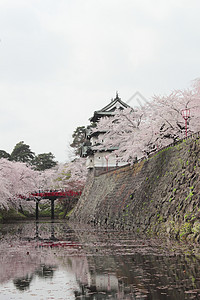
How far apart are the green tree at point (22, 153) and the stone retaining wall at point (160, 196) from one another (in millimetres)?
50173

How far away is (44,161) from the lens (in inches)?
3162

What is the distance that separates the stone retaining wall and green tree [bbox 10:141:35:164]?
Result: 1975 inches

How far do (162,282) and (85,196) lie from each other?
129 ft

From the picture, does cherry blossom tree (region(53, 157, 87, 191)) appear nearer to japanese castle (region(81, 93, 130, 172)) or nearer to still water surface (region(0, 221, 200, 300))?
japanese castle (region(81, 93, 130, 172))

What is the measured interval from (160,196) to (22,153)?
214 ft

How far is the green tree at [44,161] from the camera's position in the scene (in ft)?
262

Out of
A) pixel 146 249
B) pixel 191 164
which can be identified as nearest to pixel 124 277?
pixel 146 249

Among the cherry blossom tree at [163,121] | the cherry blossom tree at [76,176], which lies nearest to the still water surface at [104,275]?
the cherry blossom tree at [163,121]

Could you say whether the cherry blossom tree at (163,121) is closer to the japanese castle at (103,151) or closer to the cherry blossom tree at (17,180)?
the japanese castle at (103,151)

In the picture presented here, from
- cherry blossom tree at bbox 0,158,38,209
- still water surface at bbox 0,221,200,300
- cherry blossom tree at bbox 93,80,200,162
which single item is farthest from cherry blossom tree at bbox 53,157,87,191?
still water surface at bbox 0,221,200,300

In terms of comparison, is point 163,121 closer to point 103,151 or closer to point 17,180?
point 103,151

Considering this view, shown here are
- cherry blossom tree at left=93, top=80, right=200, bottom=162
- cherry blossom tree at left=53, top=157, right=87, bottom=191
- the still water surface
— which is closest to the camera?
the still water surface

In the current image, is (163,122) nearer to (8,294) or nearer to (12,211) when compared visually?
(8,294)

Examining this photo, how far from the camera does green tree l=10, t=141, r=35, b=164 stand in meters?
80.1
